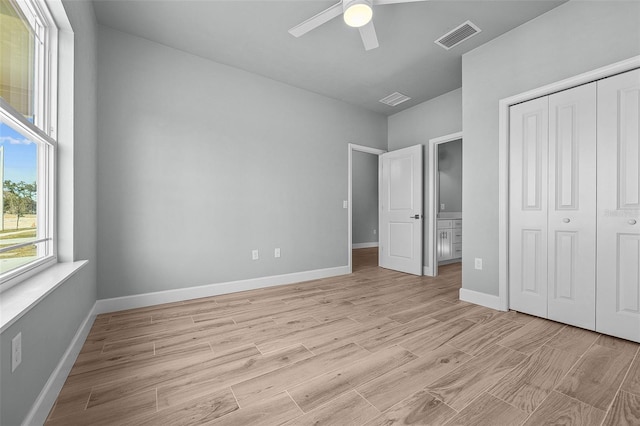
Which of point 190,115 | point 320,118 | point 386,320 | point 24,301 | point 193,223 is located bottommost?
point 386,320

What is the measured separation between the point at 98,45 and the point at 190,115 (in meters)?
0.93

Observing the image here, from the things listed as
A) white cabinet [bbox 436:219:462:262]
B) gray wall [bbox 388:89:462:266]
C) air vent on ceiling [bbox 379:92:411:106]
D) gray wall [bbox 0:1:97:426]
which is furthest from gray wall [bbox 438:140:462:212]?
gray wall [bbox 0:1:97:426]

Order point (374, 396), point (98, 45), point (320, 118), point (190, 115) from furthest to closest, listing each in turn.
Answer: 1. point (320, 118)
2. point (190, 115)
3. point (98, 45)
4. point (374, 396)

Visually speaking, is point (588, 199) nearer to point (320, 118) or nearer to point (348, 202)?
point (348, 202)

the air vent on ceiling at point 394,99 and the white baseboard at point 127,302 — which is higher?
the air vent on ceiling at point 394,99

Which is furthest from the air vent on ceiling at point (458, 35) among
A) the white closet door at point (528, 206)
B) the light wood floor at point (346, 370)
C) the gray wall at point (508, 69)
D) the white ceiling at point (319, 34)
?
the light wood floor at point (346, 370)

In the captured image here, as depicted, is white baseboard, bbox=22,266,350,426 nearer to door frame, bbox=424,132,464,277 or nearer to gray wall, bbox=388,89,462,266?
door frame, bbox=424,132,464,277

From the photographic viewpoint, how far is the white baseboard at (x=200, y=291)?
2.56m

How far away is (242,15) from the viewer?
2.40 m

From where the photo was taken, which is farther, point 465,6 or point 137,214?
point 137,214

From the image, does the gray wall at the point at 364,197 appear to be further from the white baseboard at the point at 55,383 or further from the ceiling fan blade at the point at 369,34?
the white baseboard at the point at 55,383

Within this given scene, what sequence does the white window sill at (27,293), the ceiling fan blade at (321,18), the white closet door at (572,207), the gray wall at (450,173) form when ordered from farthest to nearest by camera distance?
the gray wall at (450,173), the white closet door at (572,207), the ceiling fan blade at (321,18), the white window sill at (27,293)

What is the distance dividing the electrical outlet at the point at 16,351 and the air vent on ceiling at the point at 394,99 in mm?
4274

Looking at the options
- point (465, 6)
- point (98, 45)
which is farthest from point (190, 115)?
point (465, 6)
